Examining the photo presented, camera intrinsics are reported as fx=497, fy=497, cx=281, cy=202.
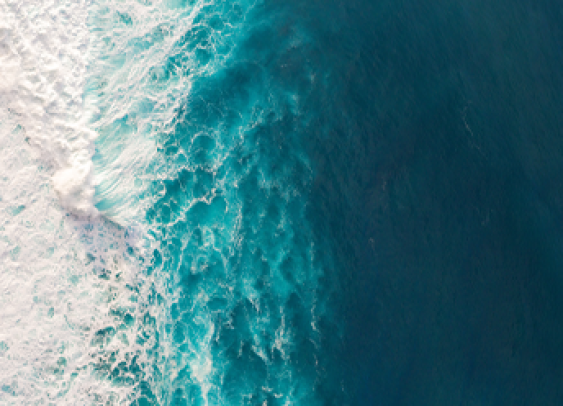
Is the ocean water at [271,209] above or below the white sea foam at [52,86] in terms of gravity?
below

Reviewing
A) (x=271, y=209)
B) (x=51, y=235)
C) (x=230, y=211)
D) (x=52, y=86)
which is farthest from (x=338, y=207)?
(x=52, y=86)

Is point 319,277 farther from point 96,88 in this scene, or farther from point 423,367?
point 96,88

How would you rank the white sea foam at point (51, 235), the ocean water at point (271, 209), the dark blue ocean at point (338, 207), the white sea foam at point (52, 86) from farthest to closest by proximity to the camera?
the white sea foam at point (52, 86), the dark blue ocean at point (338, 207), the ocean water at point (271, 209), the white sea foam at point (51, 235)

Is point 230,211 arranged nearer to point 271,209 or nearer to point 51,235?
point 271,209

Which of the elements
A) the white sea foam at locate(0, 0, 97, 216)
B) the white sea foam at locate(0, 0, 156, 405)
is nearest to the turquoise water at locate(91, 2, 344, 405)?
the white sea foam at locate(0, 0, 97, 216)

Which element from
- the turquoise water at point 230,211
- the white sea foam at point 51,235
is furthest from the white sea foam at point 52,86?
the turquoise water at point 230,211

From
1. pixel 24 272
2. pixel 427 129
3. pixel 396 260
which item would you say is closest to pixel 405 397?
pixel 396 260

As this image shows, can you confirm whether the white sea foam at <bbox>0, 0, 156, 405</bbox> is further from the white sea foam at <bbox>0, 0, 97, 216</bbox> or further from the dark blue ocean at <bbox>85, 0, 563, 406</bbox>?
the dark blue ocean at <bbox>85, 0, 563, 406</bbox>

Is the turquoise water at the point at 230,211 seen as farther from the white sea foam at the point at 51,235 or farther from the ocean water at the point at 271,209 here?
the white sea foam at the point at 51,235
